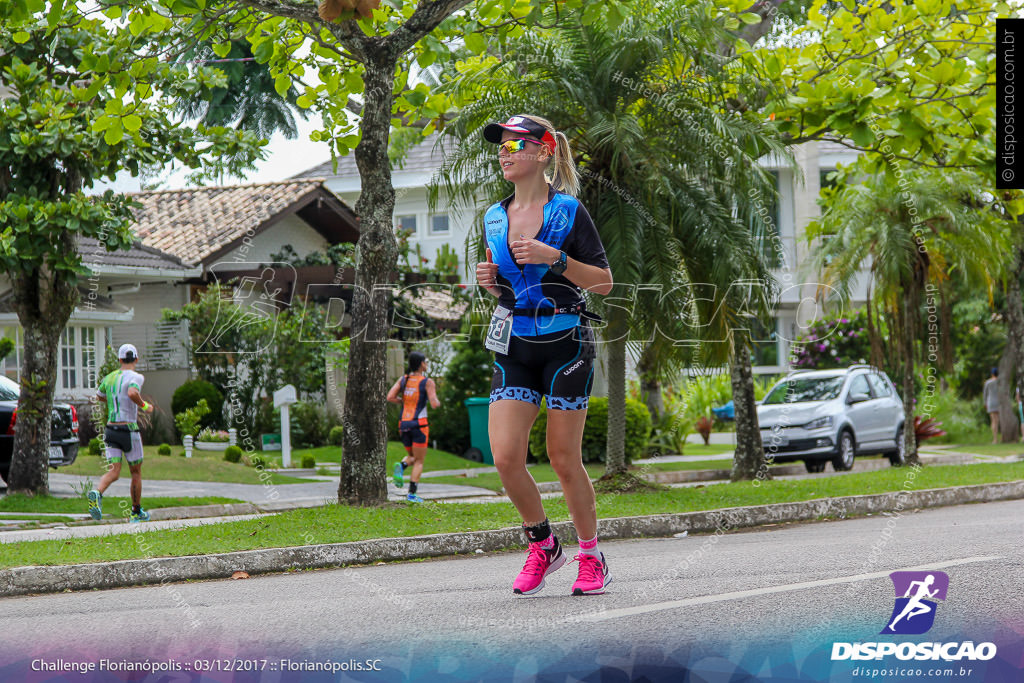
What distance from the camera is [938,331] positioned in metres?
17.4

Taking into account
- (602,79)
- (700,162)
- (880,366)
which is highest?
(602,79)

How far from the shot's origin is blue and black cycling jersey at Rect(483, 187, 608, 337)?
518cm

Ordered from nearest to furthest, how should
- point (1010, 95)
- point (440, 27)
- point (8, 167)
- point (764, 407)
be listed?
point (1010, 95)
point (440, 27)
point (8, 167)
point (764, 407)

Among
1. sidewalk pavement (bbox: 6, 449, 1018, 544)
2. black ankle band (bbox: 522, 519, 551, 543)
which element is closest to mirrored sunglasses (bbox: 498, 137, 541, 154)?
black ankle band (bbox: 522, 519, 551, 543)

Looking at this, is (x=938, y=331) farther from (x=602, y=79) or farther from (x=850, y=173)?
→ (x=602, y=79)

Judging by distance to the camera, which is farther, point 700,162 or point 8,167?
point 8,167

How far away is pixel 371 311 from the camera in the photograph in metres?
10.0

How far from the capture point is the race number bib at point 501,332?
521 cm

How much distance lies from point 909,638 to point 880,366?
12961mm

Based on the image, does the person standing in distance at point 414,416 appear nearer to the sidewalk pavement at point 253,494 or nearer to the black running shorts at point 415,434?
the black running shorts at point 415,434

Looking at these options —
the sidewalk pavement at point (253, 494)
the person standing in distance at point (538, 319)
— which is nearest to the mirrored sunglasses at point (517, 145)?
the person standing in distance at point (538, 319)

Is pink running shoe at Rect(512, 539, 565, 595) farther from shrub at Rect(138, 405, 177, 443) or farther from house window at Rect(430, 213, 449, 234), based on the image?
house window at Rect(430, 213, 449, 234)

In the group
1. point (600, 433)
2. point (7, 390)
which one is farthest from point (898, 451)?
point (7, 390)

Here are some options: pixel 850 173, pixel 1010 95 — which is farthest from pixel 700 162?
pixel 850 173
